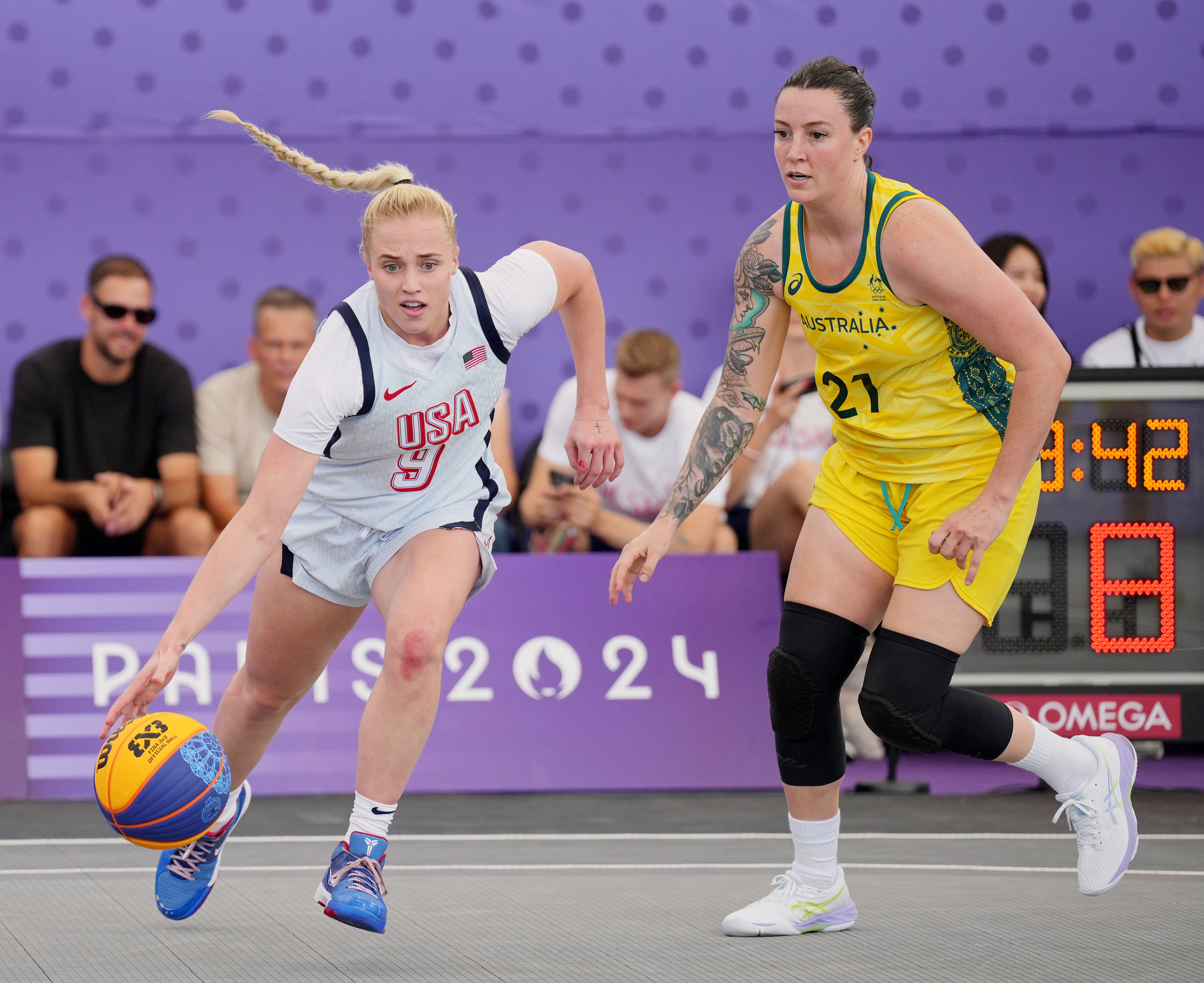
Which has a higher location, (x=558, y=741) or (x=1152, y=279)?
(x=1152, y=279)

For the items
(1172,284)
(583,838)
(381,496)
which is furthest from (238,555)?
(1172,284)

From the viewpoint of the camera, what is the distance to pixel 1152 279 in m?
6.48

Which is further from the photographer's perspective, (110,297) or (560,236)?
(560,236)

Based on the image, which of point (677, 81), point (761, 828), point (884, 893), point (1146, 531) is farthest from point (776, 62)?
point (884, 893)

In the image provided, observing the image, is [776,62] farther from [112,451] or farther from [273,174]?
[112,451]

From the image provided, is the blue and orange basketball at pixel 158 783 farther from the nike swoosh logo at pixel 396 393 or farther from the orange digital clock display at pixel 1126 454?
the orange digital clock display at pixel 1126 454

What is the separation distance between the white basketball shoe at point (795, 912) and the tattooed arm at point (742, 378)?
2.63 feet

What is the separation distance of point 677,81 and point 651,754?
3786 millimetres

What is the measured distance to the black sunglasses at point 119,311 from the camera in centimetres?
628

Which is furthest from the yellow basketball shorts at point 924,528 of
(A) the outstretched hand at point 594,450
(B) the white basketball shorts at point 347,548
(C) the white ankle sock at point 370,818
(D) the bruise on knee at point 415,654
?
(C) the white ankle sock at point 370,818

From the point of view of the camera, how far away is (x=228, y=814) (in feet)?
11.8

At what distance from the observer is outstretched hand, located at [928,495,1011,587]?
10.7 feet

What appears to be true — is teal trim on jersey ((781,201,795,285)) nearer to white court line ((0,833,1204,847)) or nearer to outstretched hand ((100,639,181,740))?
Answer: outstretched hand ((100,639,181,740))

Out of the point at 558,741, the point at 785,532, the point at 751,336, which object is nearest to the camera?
the point at 751,336
